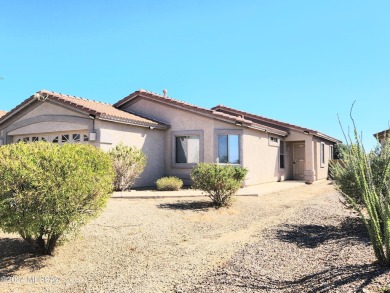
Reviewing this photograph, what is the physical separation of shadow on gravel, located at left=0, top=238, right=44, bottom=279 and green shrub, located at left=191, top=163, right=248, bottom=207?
5271 mm

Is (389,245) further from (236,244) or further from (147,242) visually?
(147,242)

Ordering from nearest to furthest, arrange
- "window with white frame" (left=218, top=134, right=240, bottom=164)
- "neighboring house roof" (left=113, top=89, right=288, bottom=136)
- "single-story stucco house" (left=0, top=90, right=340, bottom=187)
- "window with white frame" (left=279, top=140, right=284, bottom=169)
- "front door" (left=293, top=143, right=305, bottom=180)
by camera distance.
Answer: "single-story stucco house" (left=0, top=90, right=340, bottom=187), "neighboring house roof" (left=113, top=89, right=288, bottom=136), "window with white frame" (left=218, top=134, right=240, bottom=164), "window with white frame" (left=279, top=140, right=284, bottom=169), "front door" (left=293, top=143, right=305, bottom=180)

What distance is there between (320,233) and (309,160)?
47.6ft

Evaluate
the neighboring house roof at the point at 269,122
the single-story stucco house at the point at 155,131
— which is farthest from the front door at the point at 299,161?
the single-story stucco house at the point at 155,131

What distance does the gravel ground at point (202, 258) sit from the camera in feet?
14.3

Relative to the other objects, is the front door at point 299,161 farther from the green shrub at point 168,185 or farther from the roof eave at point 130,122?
the green shrub at point 168,185

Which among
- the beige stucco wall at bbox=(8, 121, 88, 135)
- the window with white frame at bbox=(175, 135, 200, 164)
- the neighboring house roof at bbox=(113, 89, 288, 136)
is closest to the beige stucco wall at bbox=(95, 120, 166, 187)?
the window with white frame at bbox=(175, 135, 200, 164)

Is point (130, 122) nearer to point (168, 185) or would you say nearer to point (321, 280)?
point (168, 185)

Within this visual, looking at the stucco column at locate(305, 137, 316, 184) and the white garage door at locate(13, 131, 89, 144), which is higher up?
the white garage door at locate(13, 131, 89, 144)

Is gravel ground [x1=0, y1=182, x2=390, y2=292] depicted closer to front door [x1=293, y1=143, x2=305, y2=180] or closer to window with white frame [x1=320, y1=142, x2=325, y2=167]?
front door [x1=293, y1=143, x2=305, y2=180]

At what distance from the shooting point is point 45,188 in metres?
4.98

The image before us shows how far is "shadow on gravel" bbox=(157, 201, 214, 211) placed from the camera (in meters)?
10.0

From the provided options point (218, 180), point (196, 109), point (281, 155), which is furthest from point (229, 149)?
point (218, 180)

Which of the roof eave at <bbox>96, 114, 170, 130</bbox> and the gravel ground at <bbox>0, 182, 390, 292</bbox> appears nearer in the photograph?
the gravel ground at <bbox>0, 182, 390, 292</bbox>
